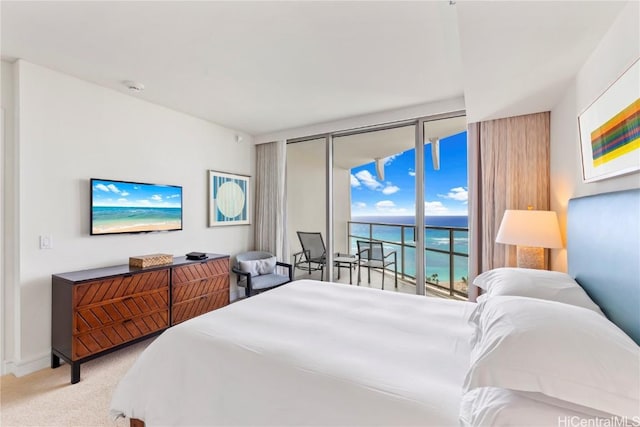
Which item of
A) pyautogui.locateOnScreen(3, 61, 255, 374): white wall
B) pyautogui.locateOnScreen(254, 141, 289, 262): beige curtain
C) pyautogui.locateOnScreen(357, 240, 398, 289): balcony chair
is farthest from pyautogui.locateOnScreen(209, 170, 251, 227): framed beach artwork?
pyautogui.locateOnScreen(357, 240, 398, 289): balcony chair

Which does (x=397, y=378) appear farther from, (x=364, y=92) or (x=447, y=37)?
(x=364, y=92)

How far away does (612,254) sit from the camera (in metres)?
1.38

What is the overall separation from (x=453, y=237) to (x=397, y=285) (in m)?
1.17

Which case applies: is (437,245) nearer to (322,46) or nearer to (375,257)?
(375,257)

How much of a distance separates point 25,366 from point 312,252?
324 cm

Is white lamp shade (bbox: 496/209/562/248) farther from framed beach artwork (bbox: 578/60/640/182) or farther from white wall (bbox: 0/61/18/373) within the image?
white wall (bbox: 0/61/18/373)

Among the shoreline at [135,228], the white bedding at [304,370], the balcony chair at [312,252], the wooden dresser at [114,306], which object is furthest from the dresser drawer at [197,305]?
the white bedding at [304,370]

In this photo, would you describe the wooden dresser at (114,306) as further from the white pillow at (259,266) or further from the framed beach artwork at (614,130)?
the framed beach artwork at (614,130)

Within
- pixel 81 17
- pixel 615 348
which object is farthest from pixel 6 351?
pixel 615 348

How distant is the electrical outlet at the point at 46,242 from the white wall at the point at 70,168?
0.09ft

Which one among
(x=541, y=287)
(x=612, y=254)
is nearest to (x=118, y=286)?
(x=541, y=287)

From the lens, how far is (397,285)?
14.8 feet

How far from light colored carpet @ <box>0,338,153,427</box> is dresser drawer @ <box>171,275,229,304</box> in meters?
0.69

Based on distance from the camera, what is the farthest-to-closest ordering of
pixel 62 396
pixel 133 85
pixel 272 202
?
pixel 272 202, pixel 133 85, pixel 62 396
